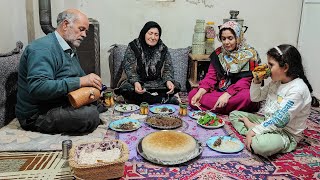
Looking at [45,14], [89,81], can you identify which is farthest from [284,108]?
[45,14]

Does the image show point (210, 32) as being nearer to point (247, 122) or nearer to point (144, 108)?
point (144, 108)

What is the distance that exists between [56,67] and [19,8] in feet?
4.77

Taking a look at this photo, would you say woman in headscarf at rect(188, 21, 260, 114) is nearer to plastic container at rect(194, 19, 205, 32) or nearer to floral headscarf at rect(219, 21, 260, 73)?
floral headscarf at rect(219, 21, 260, 73)

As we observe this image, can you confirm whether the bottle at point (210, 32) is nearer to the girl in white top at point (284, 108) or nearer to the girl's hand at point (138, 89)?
the girl's hand at point (138, 89)

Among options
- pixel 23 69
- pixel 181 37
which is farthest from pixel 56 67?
pixel 181 37

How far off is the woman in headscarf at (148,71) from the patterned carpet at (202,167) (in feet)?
3.32

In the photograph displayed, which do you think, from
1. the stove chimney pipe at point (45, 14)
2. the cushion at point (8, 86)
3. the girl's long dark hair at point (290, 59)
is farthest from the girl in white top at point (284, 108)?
the stove chimney pipe at point (45, 14)

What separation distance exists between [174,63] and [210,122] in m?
1.33

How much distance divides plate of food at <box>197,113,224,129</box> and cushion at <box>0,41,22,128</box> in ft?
5.70

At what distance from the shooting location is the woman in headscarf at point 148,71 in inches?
131

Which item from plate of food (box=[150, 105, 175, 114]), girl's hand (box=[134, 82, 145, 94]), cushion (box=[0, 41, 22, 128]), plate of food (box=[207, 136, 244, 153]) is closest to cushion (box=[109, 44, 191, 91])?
girl's hand (box=[134, 82, 145, 94])

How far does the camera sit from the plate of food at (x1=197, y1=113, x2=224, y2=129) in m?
2.75

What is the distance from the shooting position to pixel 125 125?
270 centimetres

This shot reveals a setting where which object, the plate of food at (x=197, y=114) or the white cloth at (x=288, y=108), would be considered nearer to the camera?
the white cloth at (x=288, y=108)
